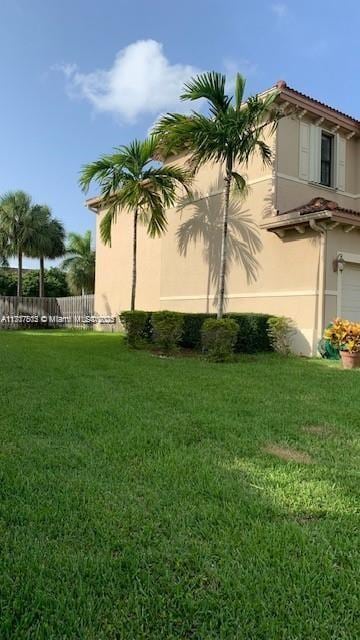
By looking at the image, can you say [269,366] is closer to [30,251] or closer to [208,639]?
[208,639]

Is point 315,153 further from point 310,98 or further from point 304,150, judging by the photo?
point 310,98

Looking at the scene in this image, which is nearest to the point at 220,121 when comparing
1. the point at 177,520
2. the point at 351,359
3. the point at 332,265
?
the point at 332,265

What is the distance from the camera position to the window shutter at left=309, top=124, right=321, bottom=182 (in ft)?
41.2

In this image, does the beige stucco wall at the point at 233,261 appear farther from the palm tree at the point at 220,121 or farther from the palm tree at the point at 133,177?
the palm tree at the point at 220,121

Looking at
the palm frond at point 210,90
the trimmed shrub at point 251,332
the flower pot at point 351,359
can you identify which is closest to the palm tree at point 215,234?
the trimmed shrub at point 251,332

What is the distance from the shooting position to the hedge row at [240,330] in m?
10.9

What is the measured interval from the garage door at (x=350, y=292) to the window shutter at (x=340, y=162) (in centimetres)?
323

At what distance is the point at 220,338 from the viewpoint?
9.70 metres

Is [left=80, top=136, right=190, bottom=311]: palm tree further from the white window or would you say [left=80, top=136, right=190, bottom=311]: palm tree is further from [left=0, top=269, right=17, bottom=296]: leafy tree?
[left=0, top=269, right=17, bottom=296]: leafy tree

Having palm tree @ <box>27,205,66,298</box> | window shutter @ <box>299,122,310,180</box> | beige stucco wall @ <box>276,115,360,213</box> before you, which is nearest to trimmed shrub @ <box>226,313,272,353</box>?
beige stucco wall @ <box>276,115,360,213</box>

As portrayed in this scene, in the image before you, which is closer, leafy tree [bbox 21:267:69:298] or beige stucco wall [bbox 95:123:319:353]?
beige stucco wall [bbox 95:123:319:353]

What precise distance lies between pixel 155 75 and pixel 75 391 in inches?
410

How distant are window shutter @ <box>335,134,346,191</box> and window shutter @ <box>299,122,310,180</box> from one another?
1.19m

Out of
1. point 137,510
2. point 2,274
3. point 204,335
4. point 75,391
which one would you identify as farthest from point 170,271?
point 2,274
